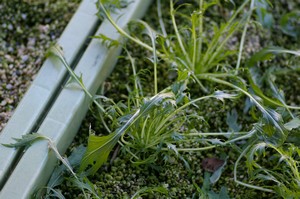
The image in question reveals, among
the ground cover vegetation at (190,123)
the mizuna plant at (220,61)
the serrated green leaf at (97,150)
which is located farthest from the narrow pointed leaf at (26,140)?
the mizuna plant at (220,61)

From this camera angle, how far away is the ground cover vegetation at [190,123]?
143cm

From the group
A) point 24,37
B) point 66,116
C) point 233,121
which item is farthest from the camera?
point 24,37

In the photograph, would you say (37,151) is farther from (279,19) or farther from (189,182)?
(279,19)

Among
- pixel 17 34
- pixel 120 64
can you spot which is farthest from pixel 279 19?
pixel 17 34

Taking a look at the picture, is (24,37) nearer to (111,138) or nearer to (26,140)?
(26,140)

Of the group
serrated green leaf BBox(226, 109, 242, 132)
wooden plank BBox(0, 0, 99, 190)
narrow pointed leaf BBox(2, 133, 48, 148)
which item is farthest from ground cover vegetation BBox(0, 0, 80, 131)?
serrated green leaf BBox(226, 109, 242, 132)

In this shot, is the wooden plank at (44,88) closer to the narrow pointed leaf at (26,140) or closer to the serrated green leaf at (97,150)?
the narrow pointed leaf at (26,140)

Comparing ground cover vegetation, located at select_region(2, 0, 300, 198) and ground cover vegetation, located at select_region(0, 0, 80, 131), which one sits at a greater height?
ground cover vegetation, located at select_region(0, 0, 80, 131)

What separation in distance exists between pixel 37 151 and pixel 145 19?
Answer: 2.07 feet

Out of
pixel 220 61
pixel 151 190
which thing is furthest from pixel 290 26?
pixel 151 190

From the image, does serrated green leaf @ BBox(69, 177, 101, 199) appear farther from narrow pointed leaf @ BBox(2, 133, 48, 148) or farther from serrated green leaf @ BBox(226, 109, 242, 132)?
A: serrated green leaf @ BBox(226, 109, 242, 132)

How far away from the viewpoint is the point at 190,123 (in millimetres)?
1483

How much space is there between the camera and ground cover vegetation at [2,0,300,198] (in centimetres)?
143

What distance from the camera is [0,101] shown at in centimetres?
162
